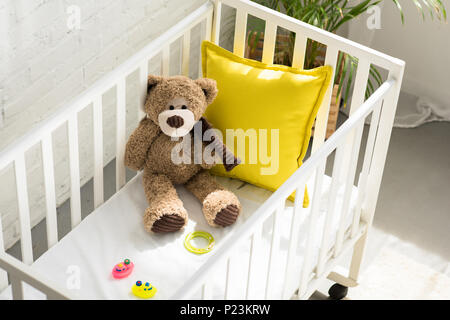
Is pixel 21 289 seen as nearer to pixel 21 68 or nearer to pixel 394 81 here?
pixel 21 68

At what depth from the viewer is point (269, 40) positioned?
87.4 inches

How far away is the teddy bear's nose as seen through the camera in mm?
1991

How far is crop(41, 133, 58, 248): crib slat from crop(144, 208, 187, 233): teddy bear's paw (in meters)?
0.25

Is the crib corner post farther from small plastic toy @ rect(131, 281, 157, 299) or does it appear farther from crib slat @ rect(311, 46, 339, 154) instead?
small plastic toy @ rect(131, 281, 157, 299)

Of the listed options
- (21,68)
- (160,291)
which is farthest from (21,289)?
(21,68)

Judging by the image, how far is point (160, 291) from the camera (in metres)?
1.85

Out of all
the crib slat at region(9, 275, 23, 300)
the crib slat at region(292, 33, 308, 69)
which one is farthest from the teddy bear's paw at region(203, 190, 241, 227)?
the crib slat at region(9, 275, 23, 300)

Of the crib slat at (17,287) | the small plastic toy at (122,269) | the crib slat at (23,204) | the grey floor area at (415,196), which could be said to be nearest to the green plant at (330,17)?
the grey floor area at (415,196)

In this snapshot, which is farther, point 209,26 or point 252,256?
point 209,26

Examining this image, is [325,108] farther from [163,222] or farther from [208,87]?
[163,222]

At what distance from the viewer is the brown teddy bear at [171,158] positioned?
1997 millimetres

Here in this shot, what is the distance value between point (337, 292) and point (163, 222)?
709 mm

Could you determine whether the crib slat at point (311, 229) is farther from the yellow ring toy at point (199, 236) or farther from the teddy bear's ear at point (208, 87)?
the teddy bear's ear at point (208, 87)

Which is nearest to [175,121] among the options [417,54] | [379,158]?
[379,158]
